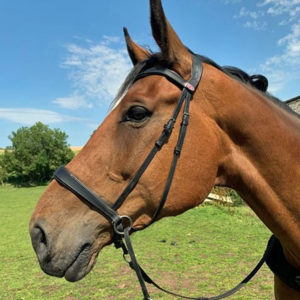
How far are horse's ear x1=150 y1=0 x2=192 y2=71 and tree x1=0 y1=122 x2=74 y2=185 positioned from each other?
161 ft

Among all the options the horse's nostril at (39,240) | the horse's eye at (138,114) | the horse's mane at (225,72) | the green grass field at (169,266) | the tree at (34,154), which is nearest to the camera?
the horse's nostril at (39,240)

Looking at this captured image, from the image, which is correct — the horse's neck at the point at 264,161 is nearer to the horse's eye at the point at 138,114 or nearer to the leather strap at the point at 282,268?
the leather strap at the point at 282,268

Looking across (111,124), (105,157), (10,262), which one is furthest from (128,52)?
(10,262)

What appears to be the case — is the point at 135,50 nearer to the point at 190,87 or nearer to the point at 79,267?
the point at 190,87

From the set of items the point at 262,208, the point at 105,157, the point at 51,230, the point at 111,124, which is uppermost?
the point at 111,124

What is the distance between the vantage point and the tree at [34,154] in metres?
48.3

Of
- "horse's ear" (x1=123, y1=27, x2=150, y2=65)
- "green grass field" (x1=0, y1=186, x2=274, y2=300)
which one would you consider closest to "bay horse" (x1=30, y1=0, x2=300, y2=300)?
"horse's ear" (x1=123, y1=27, x2=150, y2=65)

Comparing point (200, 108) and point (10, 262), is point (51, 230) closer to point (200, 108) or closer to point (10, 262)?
point (200, 108)

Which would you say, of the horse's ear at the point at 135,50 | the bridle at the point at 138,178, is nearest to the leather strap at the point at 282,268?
the bridle at the point at 138,178

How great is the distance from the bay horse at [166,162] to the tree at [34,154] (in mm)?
49024

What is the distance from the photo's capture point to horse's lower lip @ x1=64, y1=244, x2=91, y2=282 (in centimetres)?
165

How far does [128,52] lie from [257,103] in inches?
45.0

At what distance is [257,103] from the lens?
1.96 metres

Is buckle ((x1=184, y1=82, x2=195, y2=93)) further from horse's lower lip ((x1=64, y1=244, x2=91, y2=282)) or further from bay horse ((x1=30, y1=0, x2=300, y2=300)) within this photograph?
horse's lower lip ((x1=64, y1=244, x2=91, y2=282))
